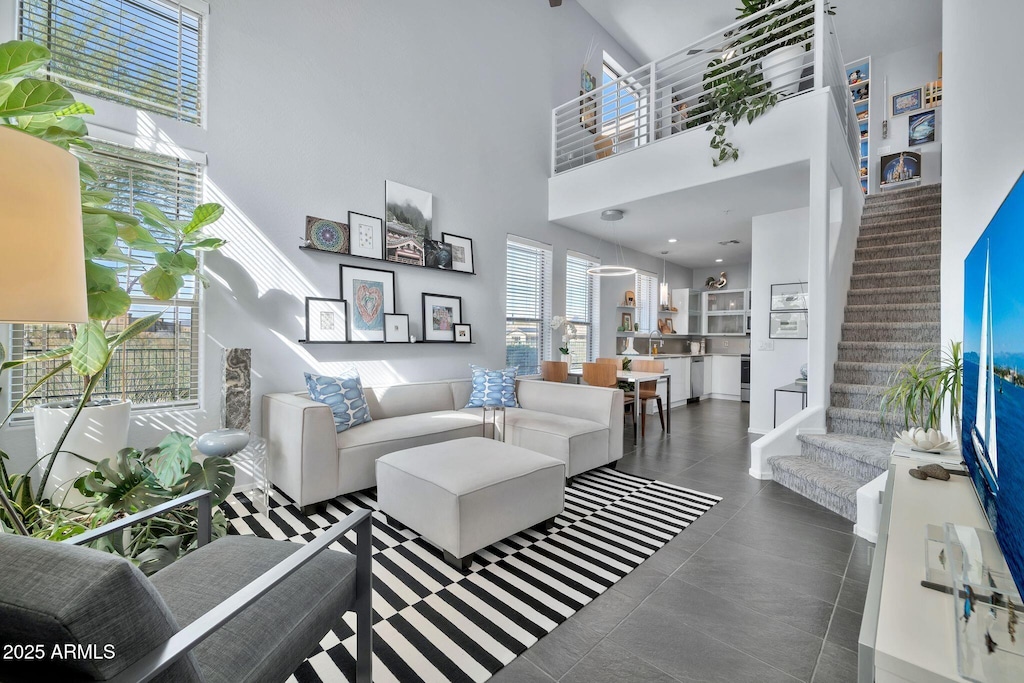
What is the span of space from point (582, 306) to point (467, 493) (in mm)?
4628

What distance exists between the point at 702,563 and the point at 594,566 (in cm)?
54

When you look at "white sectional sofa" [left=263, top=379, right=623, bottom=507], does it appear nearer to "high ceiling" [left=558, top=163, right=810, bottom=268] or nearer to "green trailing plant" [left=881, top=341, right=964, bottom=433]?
"green trailing plant" [left=881, top=341, right=964, bottom=433]

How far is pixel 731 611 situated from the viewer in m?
1.78

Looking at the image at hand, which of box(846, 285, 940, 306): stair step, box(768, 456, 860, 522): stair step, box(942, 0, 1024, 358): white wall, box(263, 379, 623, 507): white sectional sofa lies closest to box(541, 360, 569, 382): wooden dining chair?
box(263, 379, 623, 507): white sectional sofa

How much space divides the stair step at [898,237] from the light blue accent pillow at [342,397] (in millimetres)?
5679

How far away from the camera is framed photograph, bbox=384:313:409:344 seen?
3.94m

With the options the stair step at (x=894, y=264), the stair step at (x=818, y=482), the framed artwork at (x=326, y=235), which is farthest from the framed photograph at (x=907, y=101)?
the framed artwork at (x=326, y=235)

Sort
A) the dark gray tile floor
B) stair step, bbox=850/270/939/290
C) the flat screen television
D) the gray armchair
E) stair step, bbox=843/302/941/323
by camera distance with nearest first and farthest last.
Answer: the gray armchair < the flat screen television < the dark gray tile floor < stair step, bbox=843/302/941/323 < stair step, bbox=850/270/939/290

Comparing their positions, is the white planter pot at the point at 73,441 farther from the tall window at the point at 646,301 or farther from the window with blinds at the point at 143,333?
the tall window at the point at 646,301

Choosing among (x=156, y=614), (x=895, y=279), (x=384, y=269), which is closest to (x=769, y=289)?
(x=895, y=279)

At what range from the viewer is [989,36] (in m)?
1.61

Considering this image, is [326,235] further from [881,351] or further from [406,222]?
[881,351]

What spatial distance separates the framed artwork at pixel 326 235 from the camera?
3.47m

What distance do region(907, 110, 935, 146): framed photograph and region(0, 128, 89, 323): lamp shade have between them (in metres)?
9.13
